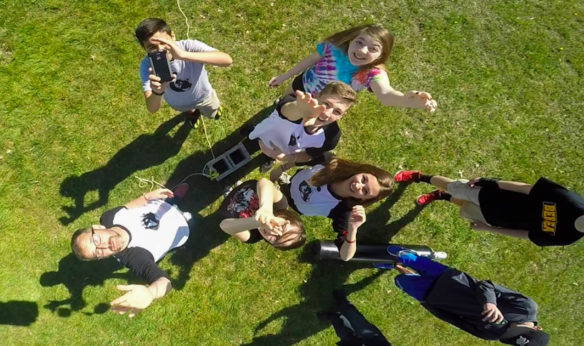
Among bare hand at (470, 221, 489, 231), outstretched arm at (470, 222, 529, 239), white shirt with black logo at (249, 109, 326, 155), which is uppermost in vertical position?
white shirt with black logo at (249, 109, 326, 155)

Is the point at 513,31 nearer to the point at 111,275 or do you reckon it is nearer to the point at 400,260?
the point at 400,260

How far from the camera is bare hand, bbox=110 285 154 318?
11.6ft

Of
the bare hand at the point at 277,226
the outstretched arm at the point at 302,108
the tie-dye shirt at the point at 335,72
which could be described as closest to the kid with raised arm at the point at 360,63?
the tie-dye shirt at the point at 335,72

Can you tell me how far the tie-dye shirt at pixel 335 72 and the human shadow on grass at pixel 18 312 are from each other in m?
4.64

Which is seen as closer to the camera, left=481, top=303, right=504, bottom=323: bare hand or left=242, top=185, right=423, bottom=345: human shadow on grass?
left=481, top=303, right=504, bottom=323: bare hand

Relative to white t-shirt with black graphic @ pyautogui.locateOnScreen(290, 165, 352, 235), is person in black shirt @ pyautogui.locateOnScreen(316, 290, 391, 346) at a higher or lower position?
lower

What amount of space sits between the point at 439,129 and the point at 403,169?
0.91 m

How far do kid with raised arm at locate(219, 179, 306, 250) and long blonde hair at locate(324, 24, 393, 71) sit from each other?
1.66 meters

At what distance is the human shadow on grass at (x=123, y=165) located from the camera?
5488 millimetres

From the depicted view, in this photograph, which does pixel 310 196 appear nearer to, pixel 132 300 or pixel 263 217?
pixel 263 217

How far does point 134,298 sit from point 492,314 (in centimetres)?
377

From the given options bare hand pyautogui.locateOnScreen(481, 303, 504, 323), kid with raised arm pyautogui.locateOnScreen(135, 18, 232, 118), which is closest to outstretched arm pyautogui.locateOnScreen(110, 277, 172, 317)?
Answer: kid with raised arm pyautogui.locateOnScreen(135, 18, 232, 118)

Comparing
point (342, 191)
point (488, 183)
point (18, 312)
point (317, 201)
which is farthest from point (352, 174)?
point (18, 312)

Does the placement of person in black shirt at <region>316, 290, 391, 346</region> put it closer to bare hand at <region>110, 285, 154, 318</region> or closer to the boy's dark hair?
bare hand at <region>110, 285, 154, 318</region>
